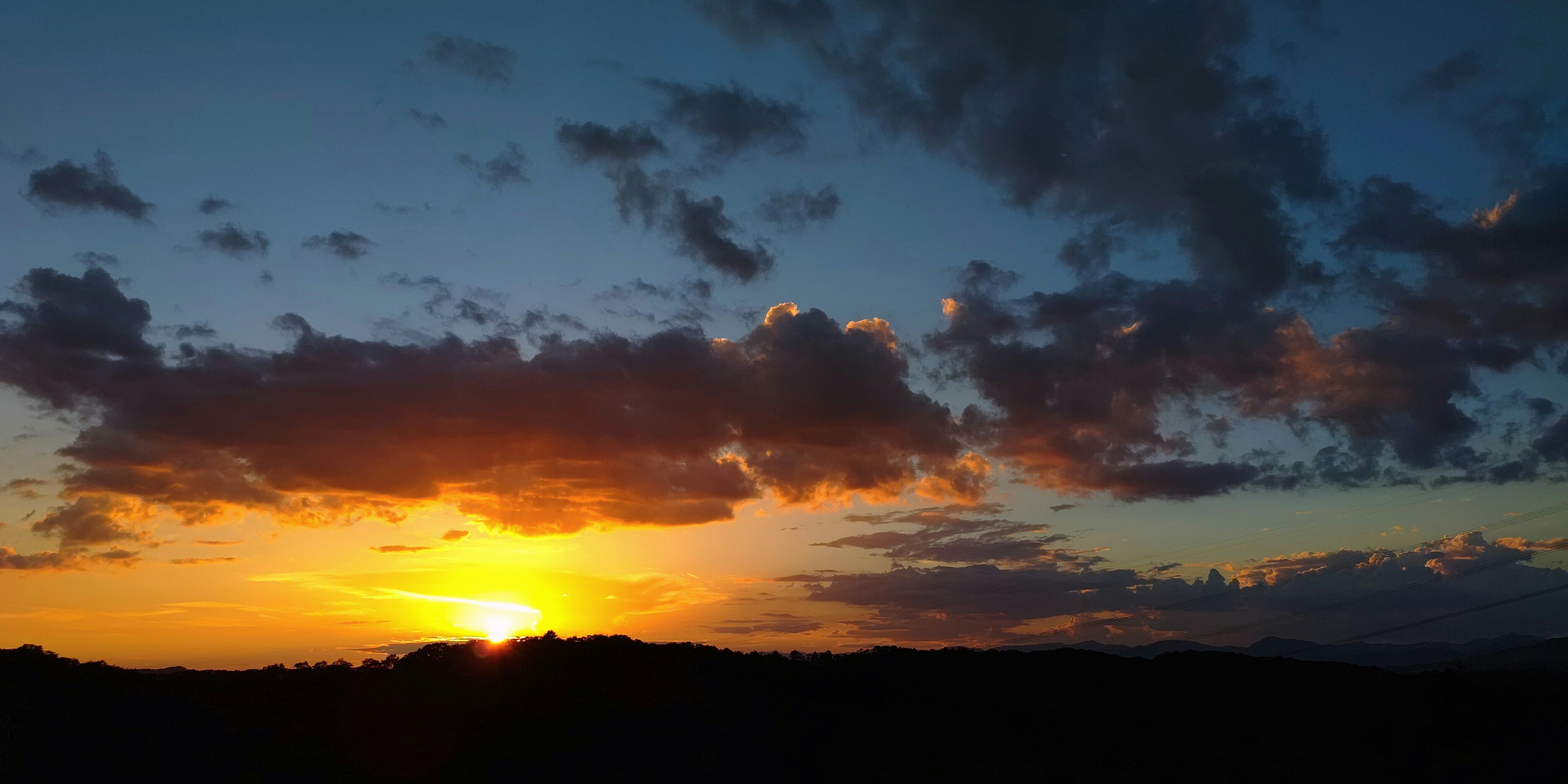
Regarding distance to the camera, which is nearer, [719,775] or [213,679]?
[719,775]

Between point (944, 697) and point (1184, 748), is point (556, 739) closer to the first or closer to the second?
point (944, 697)

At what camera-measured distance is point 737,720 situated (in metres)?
112

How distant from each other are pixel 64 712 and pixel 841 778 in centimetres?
8910

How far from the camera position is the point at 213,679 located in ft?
428

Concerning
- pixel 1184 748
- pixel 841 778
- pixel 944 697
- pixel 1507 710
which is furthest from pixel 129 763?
pixel 1507 710

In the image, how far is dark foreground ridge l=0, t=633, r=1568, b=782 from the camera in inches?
3792

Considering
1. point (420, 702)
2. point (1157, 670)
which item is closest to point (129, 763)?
point (420, 702)

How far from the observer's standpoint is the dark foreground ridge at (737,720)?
96.3 meters

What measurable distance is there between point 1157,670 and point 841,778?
274 ft

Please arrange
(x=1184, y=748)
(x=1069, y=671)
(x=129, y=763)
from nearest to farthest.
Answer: (x=129, y=763) → (x=1184, y=748) → (x=1069, y=671)

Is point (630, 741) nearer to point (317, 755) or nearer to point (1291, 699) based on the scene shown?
point (317, 755)

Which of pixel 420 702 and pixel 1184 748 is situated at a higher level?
pixel 420 702

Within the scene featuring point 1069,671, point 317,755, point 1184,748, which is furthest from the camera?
point 1069,671

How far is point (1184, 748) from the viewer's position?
11044cm
